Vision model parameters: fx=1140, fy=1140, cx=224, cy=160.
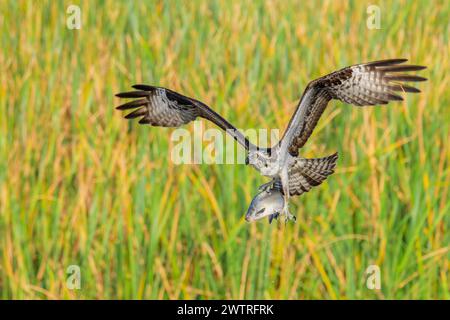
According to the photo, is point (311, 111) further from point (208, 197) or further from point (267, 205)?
point (208, 197)

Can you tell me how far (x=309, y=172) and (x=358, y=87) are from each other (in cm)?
28

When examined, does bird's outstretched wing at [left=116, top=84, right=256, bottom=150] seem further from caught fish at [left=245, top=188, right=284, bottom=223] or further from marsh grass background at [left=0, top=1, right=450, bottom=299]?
marsh grass background at [left=0, top=1, right=450, bottom=299]

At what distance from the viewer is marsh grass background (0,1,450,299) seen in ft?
14.2

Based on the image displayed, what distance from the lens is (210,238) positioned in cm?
443

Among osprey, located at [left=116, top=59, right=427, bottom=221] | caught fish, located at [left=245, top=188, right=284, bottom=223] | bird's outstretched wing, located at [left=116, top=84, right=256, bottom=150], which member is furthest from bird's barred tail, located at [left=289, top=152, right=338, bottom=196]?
bird's outstretched wing, located at [left=116, top=84, right=256, bottom=150]

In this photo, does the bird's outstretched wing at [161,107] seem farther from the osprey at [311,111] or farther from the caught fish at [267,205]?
the caught fish at [267,205]

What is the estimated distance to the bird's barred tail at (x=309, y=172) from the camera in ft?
9.48

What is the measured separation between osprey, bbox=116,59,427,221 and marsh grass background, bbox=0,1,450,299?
3.93 ft

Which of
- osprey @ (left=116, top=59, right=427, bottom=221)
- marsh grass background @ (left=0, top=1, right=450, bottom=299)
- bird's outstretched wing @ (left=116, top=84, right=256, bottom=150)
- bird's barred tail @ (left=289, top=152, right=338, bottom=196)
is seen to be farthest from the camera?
marsh grass background @ (left=0, top=1, right=450, bottom=299)

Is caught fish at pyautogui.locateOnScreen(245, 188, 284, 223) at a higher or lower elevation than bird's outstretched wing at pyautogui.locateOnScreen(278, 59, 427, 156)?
lower

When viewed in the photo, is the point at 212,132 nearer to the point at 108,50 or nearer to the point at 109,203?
the point at 109,203

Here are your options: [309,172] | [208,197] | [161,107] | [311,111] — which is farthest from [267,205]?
[208,197]

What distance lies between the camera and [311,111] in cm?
301

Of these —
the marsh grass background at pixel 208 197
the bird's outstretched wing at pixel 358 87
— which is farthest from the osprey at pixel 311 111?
the marsh grass background at pixel 208 197
